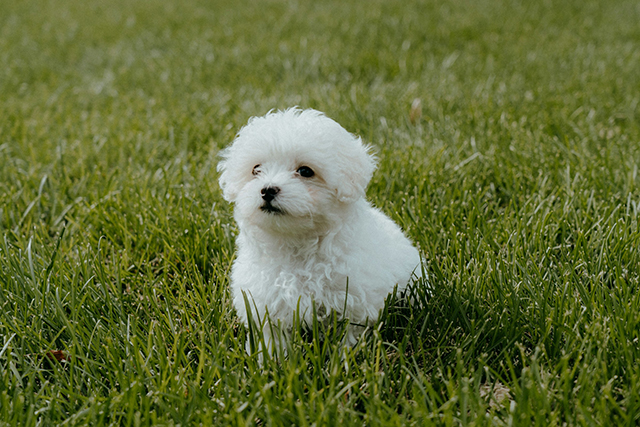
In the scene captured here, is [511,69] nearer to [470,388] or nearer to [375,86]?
[375,86]

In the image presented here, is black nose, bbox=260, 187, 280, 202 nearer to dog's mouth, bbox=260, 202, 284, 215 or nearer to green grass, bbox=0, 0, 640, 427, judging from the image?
dog's mouth, bbox=260, 202, 284, 215

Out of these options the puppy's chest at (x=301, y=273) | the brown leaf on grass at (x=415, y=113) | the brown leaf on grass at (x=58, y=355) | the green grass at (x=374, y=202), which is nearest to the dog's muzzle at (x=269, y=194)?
the puppy's chest at (x=301, y=273)

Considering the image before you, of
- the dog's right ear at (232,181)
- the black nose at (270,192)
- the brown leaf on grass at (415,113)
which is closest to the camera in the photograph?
the black nose at (270,192)

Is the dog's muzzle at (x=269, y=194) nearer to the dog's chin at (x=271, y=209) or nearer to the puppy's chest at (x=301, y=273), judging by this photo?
the dog's chin at (x=271, y=209)

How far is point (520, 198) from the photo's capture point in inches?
139

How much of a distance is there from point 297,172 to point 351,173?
22 centimetres

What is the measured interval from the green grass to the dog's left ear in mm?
516

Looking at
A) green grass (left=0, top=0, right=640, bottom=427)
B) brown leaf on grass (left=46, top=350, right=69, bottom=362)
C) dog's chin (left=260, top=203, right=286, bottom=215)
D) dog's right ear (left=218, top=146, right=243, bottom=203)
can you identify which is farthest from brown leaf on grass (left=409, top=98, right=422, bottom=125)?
brown leaf on grass (left=46, top=350, right=69, bottom=362)

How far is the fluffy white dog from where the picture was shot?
2.26 m

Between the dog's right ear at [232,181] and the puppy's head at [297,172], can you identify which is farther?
the dog's right ear at [232,181]

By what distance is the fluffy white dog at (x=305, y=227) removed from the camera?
226cm

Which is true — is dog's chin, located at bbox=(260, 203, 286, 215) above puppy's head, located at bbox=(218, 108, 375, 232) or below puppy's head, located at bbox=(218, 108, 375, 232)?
below

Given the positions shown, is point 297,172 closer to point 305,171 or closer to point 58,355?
point 305,171

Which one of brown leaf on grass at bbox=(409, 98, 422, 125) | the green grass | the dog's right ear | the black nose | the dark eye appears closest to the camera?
the green grass
